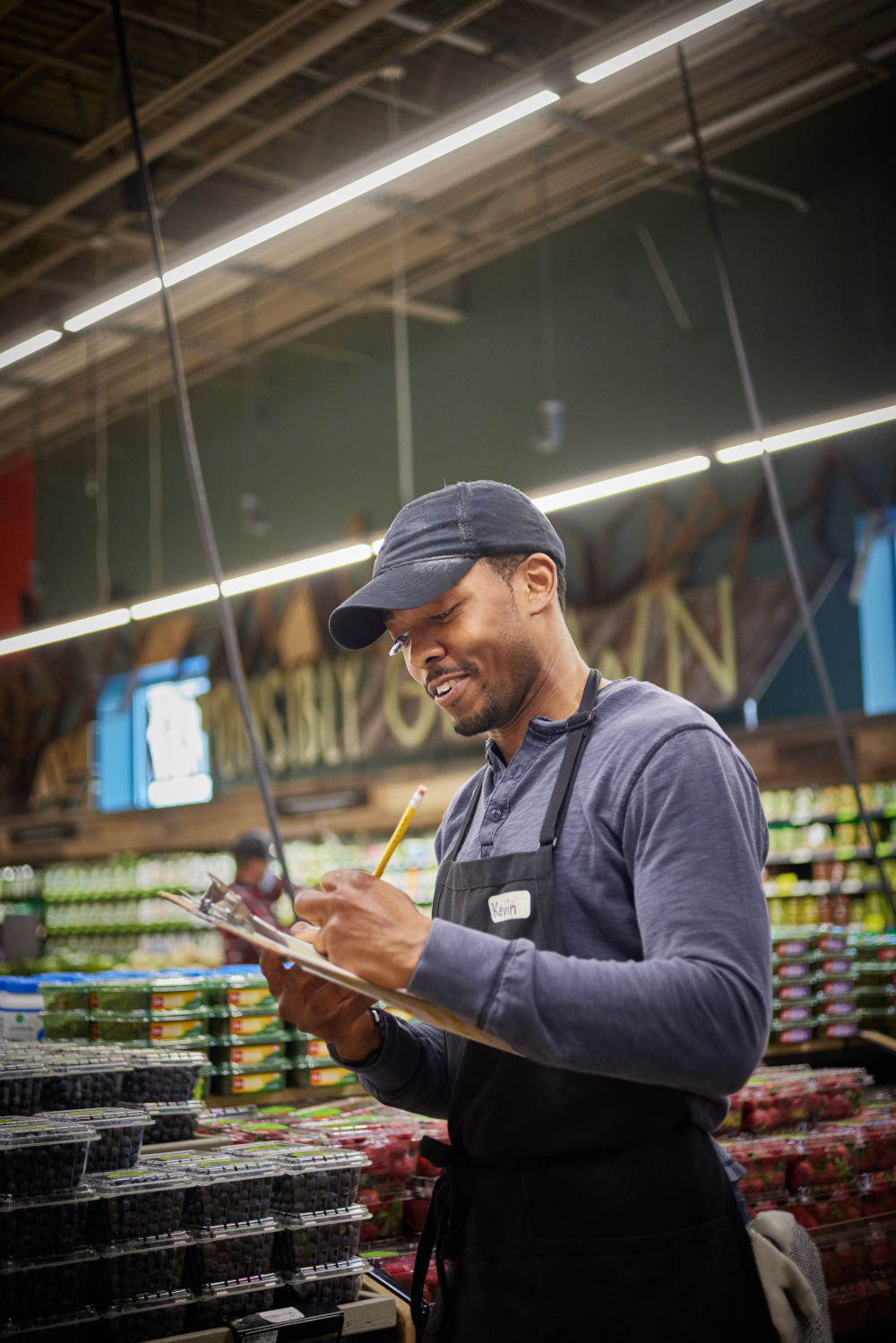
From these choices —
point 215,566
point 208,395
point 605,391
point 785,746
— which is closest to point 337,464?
point 208,395

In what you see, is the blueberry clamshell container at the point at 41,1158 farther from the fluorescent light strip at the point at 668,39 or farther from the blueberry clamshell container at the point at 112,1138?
the fluorescent light strip at the point at 668,39

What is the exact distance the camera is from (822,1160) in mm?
3709

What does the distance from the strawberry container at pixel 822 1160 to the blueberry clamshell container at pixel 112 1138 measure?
1.96m

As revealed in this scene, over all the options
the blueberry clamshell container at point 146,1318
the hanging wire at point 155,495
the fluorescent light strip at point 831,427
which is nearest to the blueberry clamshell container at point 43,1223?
the blueberry clamshell container at point 146,1318

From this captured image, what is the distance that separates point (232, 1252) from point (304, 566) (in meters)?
5.80

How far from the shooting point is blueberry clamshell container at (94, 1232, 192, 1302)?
2199 millimetres

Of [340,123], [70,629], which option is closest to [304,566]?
[70,629]

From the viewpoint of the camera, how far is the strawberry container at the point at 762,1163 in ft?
11.5

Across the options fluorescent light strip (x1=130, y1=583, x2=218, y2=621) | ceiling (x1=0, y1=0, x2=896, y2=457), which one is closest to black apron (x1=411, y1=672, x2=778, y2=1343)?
ceiling (x1=0, y1=0, x2=896, y2=457)

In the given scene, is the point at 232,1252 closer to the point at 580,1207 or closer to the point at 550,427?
the point at 580,1207

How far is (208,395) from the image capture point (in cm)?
1561

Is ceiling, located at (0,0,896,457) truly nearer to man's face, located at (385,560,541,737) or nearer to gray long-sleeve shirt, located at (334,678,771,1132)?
man's face, located at (385,560,541,737)

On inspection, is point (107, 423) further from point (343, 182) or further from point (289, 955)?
point (289, 955)

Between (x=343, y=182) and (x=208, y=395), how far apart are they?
1112 cm
